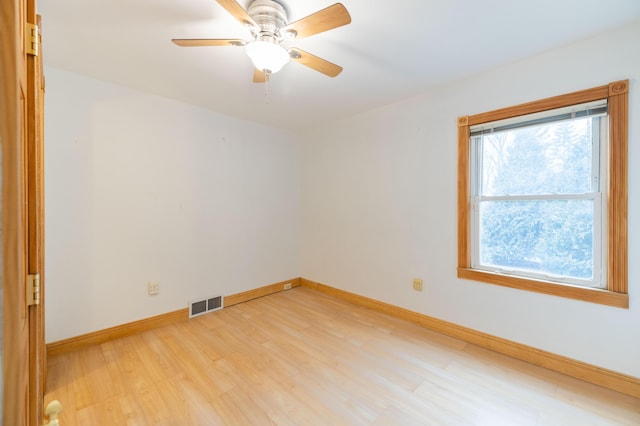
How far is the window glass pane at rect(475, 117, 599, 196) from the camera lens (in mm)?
1814

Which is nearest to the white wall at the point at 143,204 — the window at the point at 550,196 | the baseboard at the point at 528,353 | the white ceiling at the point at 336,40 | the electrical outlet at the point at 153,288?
the electrical outlet at the point at 153,288

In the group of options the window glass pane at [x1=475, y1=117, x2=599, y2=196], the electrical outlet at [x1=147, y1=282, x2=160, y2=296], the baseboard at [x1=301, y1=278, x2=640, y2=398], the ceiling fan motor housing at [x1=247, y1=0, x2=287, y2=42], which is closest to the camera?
the ceiling fan motor housing at [x1=247, y1=0, x2=287, y2=42]

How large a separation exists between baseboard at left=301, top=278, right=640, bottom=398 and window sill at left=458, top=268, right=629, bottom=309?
1.46 feet

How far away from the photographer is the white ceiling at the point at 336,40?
145 centimetres

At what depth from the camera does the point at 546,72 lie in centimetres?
189

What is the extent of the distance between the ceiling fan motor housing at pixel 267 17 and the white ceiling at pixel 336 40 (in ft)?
0.20

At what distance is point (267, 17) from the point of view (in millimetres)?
1429

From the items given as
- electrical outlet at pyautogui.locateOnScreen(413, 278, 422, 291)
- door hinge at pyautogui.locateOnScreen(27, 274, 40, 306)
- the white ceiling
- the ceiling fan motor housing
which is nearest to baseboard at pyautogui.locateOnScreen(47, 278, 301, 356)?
door hinge at pyautogui.locateOnScreen(27, 274, 40, 306)

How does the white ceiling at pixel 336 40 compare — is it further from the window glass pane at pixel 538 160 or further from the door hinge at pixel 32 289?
the door hinge at pixel 32 289

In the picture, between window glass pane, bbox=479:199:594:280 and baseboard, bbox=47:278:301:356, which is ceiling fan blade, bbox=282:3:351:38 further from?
baseboard, bbox=47:278:301:356

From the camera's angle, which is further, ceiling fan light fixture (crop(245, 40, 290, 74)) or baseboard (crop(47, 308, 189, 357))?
baseboard (crop(47, 308, 189, 357))

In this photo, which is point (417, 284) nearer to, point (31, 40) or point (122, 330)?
point (122, 330)

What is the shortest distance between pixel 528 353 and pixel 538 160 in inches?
58.3

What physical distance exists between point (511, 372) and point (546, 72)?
2.20m
